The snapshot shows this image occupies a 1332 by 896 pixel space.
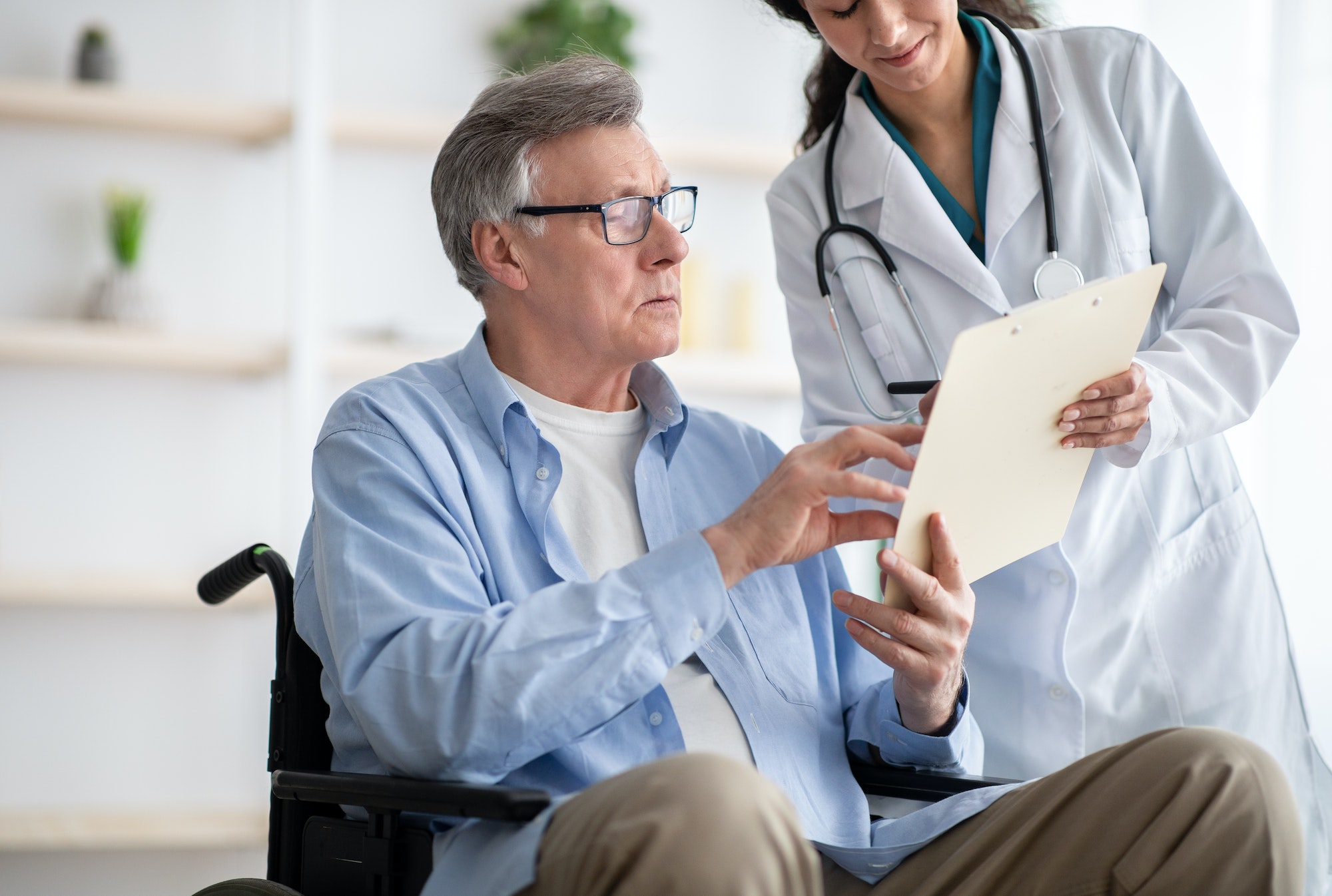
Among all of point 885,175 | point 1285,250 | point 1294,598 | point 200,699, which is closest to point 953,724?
point 885,175

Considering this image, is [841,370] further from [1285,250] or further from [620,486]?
[1285,250]

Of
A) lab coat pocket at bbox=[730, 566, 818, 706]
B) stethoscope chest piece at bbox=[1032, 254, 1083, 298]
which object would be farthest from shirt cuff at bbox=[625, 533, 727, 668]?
stethoscope chest piece at bbox=[1032, 254, 1083, 298]

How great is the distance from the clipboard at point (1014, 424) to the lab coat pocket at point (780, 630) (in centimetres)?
21

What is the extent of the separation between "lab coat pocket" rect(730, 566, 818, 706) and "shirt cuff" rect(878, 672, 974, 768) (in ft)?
0.32

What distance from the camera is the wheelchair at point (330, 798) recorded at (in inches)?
39.6

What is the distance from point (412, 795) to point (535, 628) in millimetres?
171

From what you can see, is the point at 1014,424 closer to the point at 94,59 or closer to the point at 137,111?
the point at 137,111

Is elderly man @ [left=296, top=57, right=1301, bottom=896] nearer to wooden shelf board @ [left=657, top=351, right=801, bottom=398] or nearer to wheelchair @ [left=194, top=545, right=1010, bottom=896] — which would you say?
wheelchair @ [left=194, top=545, right=1010, bottom=896]

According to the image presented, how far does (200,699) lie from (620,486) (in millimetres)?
1980

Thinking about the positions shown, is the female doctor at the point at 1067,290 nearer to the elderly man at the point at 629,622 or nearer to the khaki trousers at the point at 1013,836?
the elderly man at the point at 629,622

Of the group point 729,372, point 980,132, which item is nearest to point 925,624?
point 980,132

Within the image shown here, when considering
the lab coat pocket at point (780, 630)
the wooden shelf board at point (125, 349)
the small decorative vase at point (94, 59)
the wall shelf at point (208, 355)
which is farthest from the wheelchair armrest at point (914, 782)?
the small decorative vase at point (94, 59)

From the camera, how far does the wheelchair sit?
1005mm

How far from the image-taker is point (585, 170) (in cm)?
140
